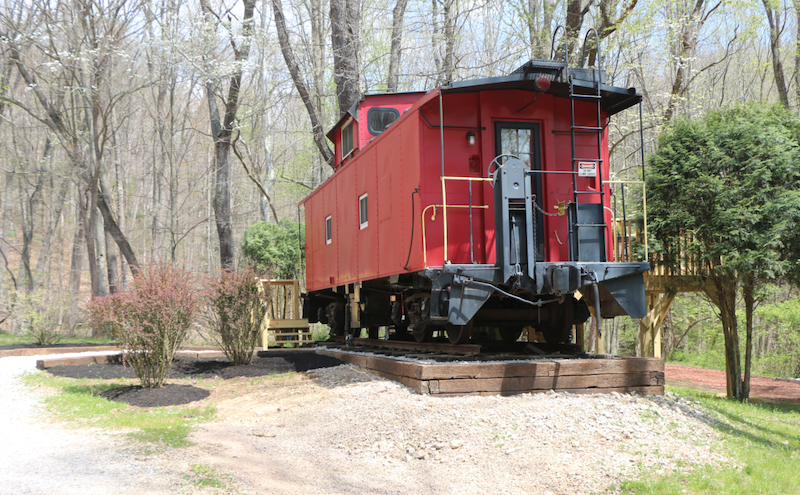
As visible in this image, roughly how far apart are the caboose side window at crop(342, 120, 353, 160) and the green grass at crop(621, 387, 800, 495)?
26.1 ft

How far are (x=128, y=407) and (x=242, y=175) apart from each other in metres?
28.1

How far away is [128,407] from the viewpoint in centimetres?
742

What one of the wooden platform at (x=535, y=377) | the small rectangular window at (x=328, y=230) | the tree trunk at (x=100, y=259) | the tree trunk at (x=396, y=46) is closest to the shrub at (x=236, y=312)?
the small rectangular window at (x=328, y=230)

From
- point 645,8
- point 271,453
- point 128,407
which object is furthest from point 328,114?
point 271,453

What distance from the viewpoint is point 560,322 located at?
9359 millimetres

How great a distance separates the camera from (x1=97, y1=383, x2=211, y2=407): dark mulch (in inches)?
303

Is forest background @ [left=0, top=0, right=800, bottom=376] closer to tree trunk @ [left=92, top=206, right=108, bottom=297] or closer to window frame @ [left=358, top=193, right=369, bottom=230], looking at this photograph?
tree trunk @ [left=92, top=206, right=108, bottom=297]

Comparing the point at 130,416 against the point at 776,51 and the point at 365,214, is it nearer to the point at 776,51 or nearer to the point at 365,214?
the point at 365,214

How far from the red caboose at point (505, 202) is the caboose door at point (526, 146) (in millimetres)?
13

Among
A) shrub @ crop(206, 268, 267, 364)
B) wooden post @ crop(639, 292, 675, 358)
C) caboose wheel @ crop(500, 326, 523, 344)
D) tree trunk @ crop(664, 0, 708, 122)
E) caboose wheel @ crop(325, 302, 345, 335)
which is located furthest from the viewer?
tree trunk @ crop(664, 0, 708, 122)

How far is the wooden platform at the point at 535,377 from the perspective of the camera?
6816mm

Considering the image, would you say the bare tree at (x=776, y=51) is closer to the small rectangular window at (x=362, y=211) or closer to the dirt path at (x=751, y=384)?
the dirt path at (x=751, y=384)

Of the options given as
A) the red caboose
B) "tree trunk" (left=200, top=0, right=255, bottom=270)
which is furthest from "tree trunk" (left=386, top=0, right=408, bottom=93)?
the red caboose

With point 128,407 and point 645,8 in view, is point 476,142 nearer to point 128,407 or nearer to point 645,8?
point 128,407
